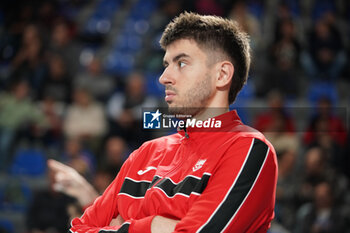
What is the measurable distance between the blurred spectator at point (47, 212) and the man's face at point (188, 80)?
4.06m

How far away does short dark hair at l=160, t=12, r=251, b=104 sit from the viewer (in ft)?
8.18

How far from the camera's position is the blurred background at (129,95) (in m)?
6.57

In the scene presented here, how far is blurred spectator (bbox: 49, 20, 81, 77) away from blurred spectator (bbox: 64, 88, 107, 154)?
106 centimetres

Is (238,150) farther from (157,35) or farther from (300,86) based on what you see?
(157,35)

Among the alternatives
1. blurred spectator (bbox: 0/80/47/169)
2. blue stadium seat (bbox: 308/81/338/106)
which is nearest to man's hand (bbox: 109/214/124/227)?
blurred spectator (bbox: 0/80/47/169)

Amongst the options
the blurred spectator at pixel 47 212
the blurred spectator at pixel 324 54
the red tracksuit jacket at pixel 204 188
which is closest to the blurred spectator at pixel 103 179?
the blurred spectator at pixel 47 212

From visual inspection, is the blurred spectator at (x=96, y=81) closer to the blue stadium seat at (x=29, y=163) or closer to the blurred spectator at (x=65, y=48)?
the blurred spectator at (x=65, y=48)

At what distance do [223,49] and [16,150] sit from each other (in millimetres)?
6036

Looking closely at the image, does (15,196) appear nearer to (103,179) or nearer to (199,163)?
(103,179)

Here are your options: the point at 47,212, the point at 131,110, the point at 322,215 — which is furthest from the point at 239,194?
the point at 131,110

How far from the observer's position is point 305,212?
20.6 ft

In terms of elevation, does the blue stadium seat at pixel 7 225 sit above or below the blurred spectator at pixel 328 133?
below

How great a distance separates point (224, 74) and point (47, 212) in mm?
4450

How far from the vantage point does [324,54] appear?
888cm
